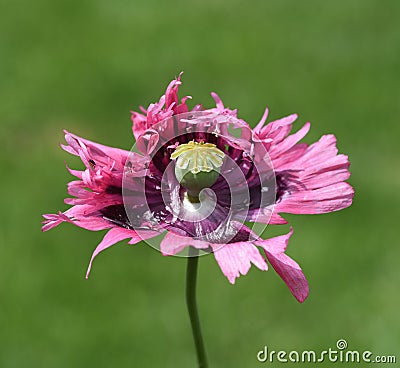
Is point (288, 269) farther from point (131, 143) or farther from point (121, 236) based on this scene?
point (131, 143)

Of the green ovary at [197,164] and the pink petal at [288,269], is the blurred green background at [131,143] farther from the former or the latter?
the pink petal at [288,269]

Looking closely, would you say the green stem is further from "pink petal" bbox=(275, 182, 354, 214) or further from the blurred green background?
the blurred green background

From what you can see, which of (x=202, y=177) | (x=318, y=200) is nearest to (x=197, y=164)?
(x=202, y=177)

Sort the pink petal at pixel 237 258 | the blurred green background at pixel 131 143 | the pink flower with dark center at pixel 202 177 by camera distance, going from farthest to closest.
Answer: the blurred green background at pixel 131 143
the pink flower with dark center at pixel 202 177
the pink petal at pixel 237 258

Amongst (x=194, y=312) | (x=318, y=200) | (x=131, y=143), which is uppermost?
(x=131, y=143)

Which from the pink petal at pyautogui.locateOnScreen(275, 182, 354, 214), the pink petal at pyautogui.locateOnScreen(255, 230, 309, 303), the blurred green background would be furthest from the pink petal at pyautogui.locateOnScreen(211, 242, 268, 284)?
the blurred green background

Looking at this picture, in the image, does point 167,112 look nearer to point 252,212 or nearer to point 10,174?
point 252,212

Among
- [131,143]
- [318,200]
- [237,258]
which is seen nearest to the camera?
[237,258]

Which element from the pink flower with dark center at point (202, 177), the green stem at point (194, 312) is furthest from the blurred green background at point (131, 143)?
the green stem at point (194, 312)
